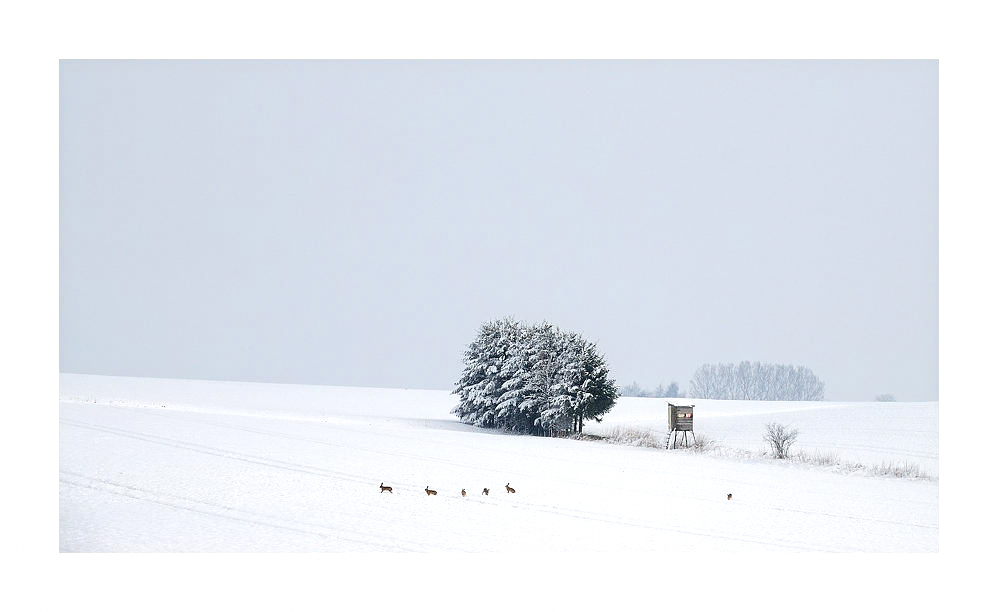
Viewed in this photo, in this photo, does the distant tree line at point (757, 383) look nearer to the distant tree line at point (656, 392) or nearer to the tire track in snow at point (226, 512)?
the distant tree line at point (656, 392)

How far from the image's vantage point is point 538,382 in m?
41.9

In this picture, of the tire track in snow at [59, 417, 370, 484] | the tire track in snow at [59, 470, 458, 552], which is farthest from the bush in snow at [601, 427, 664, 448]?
the tire track in snow at [59, 470, 458, 552]

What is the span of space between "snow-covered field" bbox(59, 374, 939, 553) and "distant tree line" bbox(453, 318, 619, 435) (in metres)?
1.90

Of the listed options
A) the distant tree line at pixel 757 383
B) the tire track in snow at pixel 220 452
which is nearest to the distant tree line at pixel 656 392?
the distant tree line at pixel 757 383

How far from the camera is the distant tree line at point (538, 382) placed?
40.8m

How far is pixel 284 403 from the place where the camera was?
192ft

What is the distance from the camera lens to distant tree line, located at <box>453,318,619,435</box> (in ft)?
134

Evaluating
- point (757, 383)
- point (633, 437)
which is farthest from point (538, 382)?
point (757, 383)

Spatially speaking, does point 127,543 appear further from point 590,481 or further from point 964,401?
point 964,401

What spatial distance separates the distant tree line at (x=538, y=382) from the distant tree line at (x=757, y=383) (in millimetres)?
42884

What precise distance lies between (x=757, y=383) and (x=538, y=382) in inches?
1929

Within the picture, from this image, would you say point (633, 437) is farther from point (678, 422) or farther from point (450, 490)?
point (450, 490)
